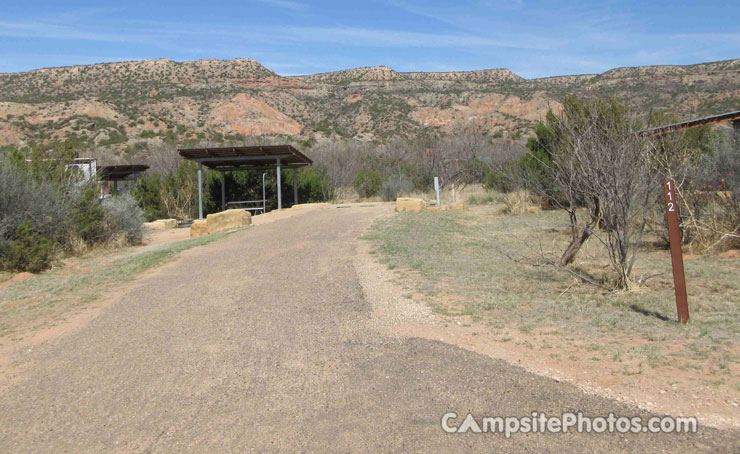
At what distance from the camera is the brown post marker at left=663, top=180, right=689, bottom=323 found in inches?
219

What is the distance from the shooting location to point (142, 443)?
379cm

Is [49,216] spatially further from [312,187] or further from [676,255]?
[312,187]

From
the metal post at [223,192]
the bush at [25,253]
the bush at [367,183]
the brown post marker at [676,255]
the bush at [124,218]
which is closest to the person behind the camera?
the brown post marker at [676,255]

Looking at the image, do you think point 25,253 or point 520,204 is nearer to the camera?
point 25,253

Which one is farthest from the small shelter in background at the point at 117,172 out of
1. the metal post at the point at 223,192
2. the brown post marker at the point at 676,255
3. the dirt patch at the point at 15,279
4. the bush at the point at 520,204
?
the brown post marker at the point at 676,255

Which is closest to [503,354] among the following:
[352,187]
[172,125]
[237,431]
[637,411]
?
[637,411]

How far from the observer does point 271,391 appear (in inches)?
177

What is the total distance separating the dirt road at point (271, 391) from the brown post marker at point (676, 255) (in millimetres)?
2098

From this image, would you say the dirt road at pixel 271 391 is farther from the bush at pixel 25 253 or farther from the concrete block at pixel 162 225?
the concrete block at pixel 162 225

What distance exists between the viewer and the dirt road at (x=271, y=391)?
3648 millimetres

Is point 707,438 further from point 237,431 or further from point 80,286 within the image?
point 80,286

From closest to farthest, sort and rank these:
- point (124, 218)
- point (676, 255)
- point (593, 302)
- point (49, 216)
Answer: point (676, 255), point (593, 302), point (49, 216), point (124, 218)

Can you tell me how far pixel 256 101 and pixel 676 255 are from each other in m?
61.4

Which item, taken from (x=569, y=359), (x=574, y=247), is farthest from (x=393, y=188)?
(x=569, y=359)
